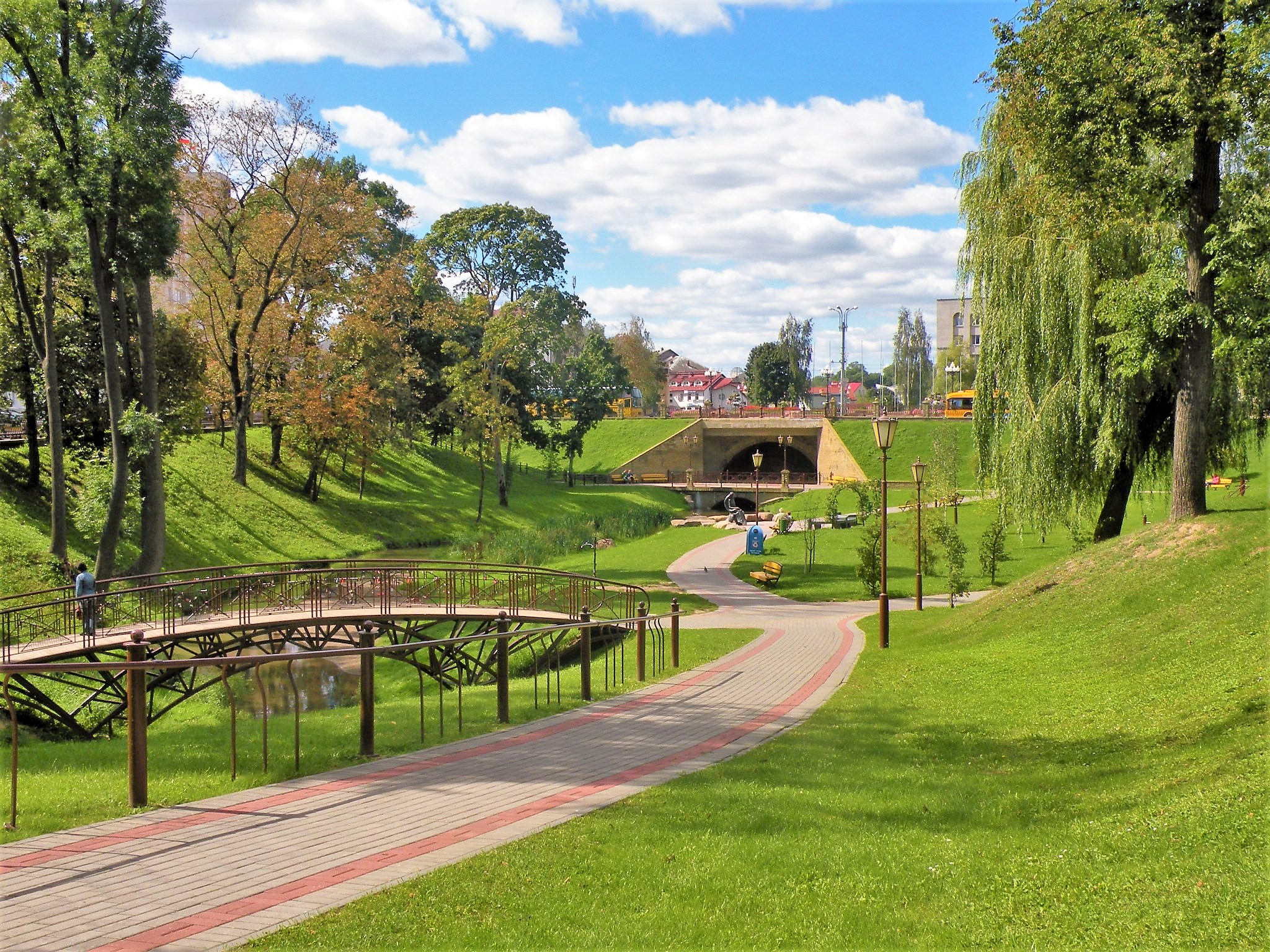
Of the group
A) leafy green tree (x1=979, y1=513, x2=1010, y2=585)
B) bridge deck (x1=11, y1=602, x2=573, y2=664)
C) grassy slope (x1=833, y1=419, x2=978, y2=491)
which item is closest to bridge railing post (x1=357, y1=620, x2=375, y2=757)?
bridge deck (x1=11, y1=602, x2=573, y2=664)

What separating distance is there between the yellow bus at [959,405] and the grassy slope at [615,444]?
63.6 ft

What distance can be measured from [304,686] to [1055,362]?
55.9 feet

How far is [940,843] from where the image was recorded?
21.5ft

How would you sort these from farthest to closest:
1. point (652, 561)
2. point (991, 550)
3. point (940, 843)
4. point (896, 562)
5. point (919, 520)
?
point (652, 561) < point (896, 562) < point (991, 550) < point (919, 520) < point (940, 843)

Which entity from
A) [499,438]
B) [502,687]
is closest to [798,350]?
[499,438]

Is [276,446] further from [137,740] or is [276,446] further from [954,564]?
[137,740]

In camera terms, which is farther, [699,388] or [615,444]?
[699,388]

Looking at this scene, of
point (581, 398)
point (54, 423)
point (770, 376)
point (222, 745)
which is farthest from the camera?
point (770, 376)

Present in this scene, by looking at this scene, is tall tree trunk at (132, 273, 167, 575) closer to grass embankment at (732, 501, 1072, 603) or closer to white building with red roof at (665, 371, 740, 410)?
grass embankment at (732, 501, 1072, 603)

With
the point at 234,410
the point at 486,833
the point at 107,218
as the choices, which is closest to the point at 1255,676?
the point at 486,833

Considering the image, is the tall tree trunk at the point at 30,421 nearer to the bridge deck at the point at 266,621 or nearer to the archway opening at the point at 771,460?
the bridge deck at the point at 266,621

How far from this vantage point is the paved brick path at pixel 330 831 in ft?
18.0

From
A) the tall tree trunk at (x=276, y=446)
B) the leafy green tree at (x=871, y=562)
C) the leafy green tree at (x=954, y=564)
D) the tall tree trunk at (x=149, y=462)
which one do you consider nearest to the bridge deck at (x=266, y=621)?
the tall tree trunk at (x=149, y=462)

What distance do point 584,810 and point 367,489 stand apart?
38.4m
